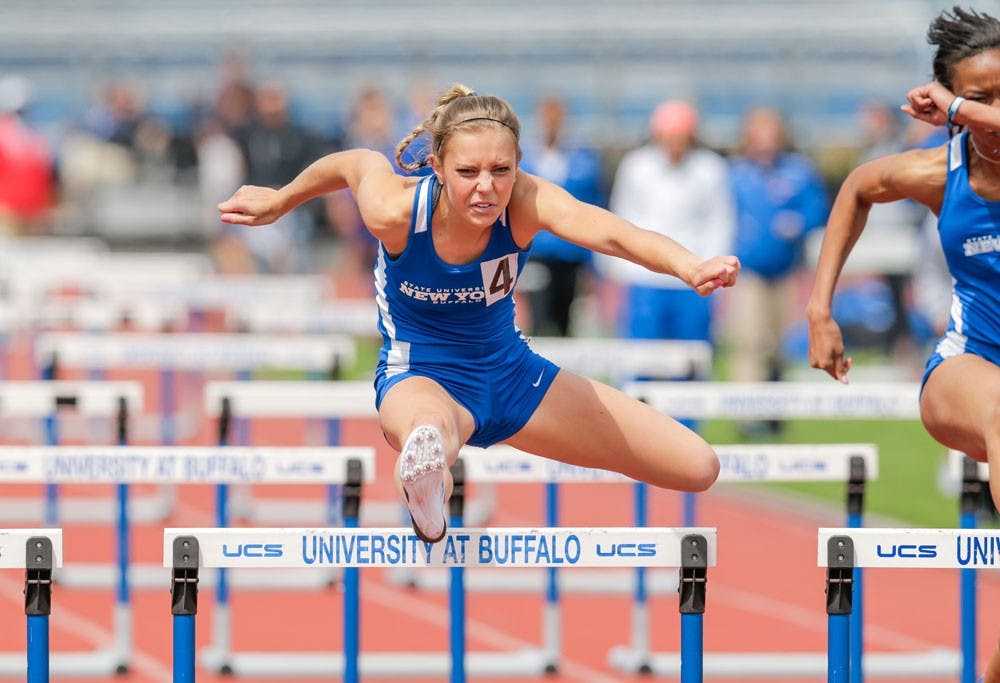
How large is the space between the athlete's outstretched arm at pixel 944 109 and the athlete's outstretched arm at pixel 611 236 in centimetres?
78

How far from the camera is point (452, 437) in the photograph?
4.44 metres

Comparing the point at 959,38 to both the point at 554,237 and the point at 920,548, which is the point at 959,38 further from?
the point at 554,237

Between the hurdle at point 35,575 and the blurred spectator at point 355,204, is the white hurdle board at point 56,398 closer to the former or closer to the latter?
the hurdle at point 35,575

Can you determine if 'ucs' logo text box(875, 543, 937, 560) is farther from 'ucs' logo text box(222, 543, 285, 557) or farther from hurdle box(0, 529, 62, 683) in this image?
hurdle box(0, 529, 62, 683)

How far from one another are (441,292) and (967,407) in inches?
53.8

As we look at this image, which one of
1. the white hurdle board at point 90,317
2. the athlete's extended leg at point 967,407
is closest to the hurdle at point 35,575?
the athlete's extended leg at point 967,407

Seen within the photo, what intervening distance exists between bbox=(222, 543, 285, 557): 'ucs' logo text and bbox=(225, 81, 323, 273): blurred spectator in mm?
11576

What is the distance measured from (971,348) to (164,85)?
781 inches

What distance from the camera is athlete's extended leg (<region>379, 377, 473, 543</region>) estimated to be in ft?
13.5

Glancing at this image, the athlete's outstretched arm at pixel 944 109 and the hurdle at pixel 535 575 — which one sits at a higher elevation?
the athlete's outstretched arm at pixel 944 109

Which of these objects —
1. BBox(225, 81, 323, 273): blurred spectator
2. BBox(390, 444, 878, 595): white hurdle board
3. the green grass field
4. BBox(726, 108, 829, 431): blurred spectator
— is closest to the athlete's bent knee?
BBox(390, 444, 878, 595): white hurdle board

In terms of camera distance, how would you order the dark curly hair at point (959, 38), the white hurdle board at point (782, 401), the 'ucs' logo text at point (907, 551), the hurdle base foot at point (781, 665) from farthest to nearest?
the hurdle base foot at point (781, 665), the white hurdle board at point (782, 401), the dark curly hair at point (959, 38), the 'ucs' logo text at point (907, 551)

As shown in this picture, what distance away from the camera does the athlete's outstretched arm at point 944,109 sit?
4434 mm

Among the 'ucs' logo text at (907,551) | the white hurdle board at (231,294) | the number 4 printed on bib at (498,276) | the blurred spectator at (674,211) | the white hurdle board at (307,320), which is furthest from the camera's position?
the white hurdle board at (231,294)
